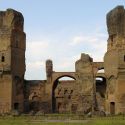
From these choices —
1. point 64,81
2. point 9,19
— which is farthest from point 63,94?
point 9,19

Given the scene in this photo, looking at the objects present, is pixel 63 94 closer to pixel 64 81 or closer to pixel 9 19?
pixel 64 81

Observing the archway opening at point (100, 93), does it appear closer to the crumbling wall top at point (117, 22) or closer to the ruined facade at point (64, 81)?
the ruined facade at point (64, 81)

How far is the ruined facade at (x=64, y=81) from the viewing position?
42656 mm

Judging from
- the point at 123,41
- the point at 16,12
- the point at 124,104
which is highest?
the point at 16,12

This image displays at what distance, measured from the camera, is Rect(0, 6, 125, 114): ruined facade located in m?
42.7

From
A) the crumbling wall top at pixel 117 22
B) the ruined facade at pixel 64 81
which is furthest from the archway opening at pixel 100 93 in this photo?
the crumbling wall top at pixel 117 22

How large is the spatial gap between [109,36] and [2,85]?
1269 centimetres

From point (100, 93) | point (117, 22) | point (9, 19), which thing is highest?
point (9, 19)

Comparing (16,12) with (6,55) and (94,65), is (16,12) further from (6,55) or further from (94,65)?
(94,65)

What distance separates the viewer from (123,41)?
42406mm

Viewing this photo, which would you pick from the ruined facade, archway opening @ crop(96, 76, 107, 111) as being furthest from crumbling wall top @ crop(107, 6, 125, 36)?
archway opening @ crop(96, 76, 107, 111)

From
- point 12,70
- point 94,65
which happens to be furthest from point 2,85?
point 94,65

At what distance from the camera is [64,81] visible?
53.2m

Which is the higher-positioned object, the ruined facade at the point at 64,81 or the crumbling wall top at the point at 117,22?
the crumbling wall top at the point at 117,22
